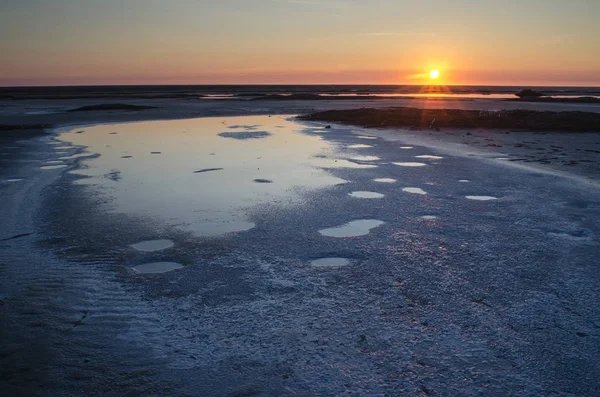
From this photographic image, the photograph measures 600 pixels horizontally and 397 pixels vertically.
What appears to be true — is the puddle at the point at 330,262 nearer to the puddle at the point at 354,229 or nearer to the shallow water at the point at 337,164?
the puddle at the point at 354,229

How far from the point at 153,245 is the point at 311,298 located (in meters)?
2.71

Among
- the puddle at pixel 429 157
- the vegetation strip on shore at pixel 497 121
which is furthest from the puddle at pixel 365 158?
the vegetation strip on shore at pixel 497 121

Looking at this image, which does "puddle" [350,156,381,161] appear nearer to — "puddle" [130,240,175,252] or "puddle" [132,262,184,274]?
"puddle" [130,240,175,252]

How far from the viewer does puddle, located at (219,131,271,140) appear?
1927 cm

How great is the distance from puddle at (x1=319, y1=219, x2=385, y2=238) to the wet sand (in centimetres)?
5

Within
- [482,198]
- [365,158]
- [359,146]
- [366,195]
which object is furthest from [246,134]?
[482,198]

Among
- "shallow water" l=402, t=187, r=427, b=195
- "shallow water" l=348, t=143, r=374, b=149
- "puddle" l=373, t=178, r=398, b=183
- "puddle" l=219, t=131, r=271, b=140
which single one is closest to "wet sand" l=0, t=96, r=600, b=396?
"shallow water" l=402, t=187, r=427, b=195

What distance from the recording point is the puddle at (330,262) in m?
5.26

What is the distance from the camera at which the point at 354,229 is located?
6609 millimetres

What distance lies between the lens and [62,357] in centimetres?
343

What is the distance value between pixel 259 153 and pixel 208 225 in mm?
7940

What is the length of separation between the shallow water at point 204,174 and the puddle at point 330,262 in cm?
172

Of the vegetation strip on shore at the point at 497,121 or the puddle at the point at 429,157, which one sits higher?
the vegetation strip on shore at the point at 497,121

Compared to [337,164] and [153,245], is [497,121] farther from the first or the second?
[153,245]
